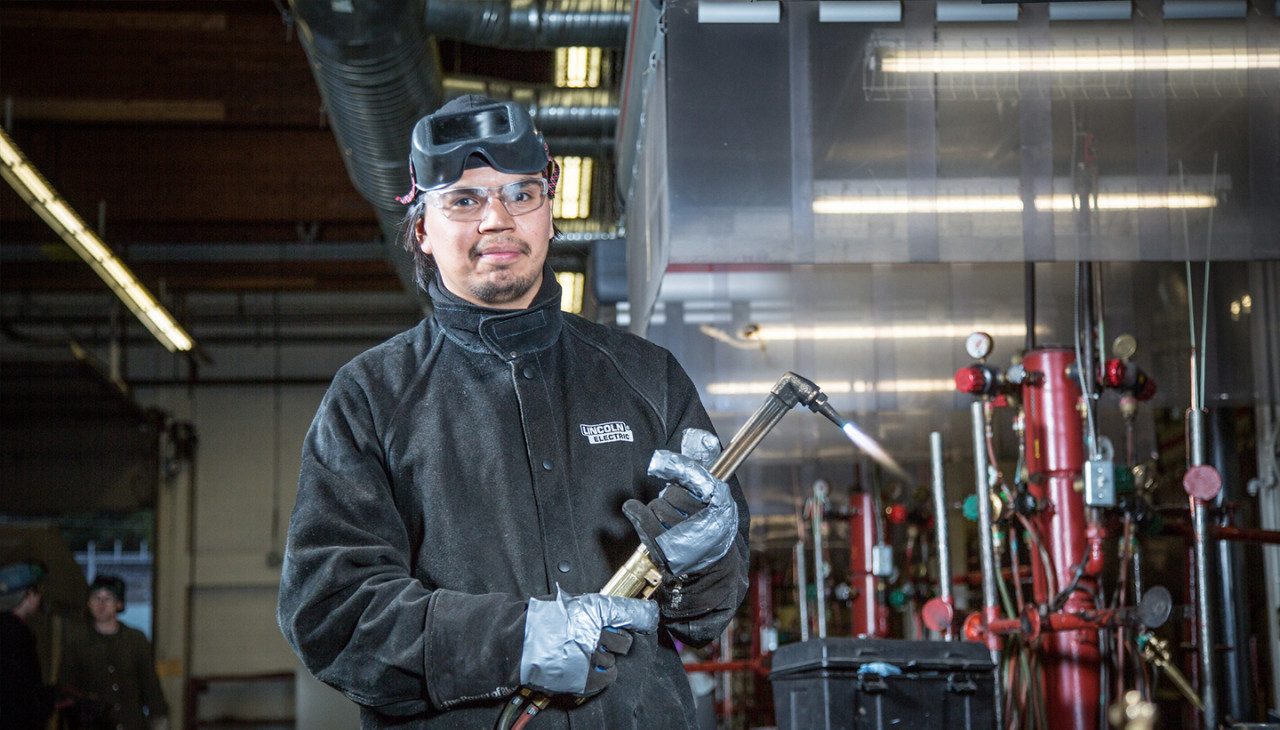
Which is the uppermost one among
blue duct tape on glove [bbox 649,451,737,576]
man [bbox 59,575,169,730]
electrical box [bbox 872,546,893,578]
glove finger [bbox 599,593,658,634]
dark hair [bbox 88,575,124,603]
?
blue duct tape on glove [bbox 649,451,737,576]

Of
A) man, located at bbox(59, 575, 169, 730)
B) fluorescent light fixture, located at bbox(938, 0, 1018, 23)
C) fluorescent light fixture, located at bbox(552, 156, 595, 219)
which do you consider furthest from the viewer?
man, located at bbox(59, 575, 169, 730)

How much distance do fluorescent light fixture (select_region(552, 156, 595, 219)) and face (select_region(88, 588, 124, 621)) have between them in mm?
3556

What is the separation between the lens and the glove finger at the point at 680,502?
5.30 ft

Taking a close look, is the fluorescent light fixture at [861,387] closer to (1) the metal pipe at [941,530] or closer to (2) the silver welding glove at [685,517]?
(1) the metal pipe at [941,530]

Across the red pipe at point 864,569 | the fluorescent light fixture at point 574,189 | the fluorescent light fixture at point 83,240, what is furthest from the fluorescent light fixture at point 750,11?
the red pipe at point 864,569

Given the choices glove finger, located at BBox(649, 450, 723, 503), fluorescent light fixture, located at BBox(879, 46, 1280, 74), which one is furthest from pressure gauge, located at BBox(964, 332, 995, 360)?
glove finger, located at BBox(649, 450, 723, 503)

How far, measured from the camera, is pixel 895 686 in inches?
145

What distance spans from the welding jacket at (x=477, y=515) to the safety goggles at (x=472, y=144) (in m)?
0.17

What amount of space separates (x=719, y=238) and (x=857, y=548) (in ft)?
16.2

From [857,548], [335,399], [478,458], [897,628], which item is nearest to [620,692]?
[478,458]

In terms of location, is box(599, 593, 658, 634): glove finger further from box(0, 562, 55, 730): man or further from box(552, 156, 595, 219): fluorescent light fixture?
box(0, 562, 55, 730): man

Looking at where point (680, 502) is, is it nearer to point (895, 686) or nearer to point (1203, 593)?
point (895, 686)

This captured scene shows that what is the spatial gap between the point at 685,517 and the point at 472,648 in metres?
0.31

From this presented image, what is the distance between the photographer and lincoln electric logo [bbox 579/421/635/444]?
182 cm
